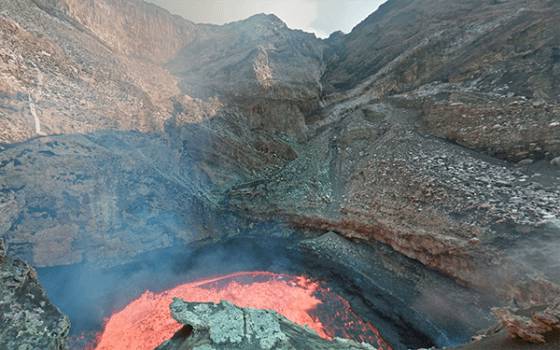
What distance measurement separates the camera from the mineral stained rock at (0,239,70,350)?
523 centimetres

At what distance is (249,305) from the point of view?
41.1 ft

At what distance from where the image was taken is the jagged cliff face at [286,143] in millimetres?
12969

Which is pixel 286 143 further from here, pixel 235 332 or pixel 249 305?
pixel 235 332

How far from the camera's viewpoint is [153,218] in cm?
1833

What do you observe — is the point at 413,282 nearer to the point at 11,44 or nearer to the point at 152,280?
the point at 152,280

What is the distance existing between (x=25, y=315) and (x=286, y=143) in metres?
22.3

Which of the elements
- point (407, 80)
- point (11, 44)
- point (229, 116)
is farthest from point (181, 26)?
point (407, 80)

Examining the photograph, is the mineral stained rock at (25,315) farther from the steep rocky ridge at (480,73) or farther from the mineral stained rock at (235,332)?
the steep rocky ridge at (480,73)

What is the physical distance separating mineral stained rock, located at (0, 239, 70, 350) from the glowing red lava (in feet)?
16.8

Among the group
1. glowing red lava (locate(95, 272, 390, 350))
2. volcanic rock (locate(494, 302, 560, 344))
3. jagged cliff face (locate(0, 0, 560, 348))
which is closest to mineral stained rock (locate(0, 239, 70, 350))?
glowing red lava (locate(95, 272, 390, 350))

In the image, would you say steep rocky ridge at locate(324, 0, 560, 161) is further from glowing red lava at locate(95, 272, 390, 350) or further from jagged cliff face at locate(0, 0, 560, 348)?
glowing red lava at locate(95, 272, 390, 350)

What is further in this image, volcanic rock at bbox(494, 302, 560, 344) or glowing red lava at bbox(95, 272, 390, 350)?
glowing red lava at bbox(95, 272, 390, 350)

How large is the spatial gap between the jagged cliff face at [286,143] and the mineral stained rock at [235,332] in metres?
7.66

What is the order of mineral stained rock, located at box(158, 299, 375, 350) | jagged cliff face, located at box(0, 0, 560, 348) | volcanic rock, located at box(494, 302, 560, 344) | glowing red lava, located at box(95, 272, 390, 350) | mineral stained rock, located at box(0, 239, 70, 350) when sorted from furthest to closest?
1. jagged cliff face, located at box(0, 0, 560, 348)
2. glowing red lava, located at box(95, 272, 390, 350)
3. mineral stained rock, located at box(158, 299, 375, 350)
4. mineral stained rock, located at box(0, 239, 70, 350)
5. volcanic rock, located at box(494, 302, 560, 344)
